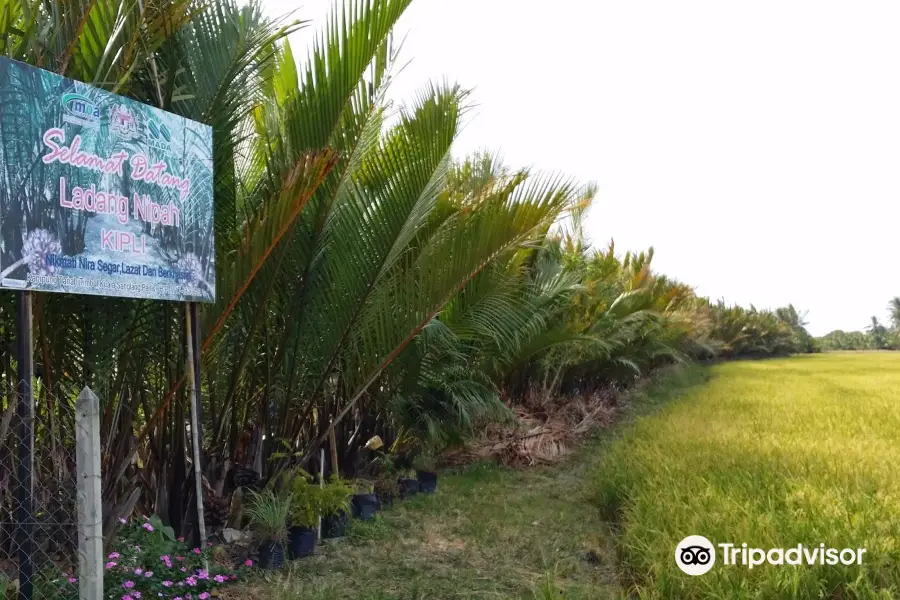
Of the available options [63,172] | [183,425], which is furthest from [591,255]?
[63,172]

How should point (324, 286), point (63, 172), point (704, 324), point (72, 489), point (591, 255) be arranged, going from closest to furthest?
point (63, 172), point (72, 489), point (324, 286), point (591, 255), point (704, 324)

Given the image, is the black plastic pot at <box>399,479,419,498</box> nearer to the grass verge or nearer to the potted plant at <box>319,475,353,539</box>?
the grass verge

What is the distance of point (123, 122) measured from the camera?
129 inches

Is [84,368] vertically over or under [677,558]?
over

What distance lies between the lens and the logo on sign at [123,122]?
3225 mm

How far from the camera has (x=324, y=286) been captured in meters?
4.50

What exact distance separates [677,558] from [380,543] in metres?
1.90

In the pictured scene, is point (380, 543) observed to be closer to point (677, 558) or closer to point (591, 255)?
point (677, 558)

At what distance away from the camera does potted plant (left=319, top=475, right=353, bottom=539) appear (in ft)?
14.0

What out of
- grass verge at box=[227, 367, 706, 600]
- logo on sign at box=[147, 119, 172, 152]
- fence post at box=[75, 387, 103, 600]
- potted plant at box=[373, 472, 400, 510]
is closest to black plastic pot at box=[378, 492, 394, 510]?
potted plant at box=[373, 472, 400, 510]

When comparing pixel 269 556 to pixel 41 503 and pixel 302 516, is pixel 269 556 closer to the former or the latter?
pixel 302 516

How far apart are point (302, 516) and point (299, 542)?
5.7 inches

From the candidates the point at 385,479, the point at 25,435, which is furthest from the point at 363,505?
the point at 25,435

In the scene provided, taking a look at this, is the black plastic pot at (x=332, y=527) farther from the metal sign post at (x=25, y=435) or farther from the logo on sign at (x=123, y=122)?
the logo on sign at (x=123, y=122)
